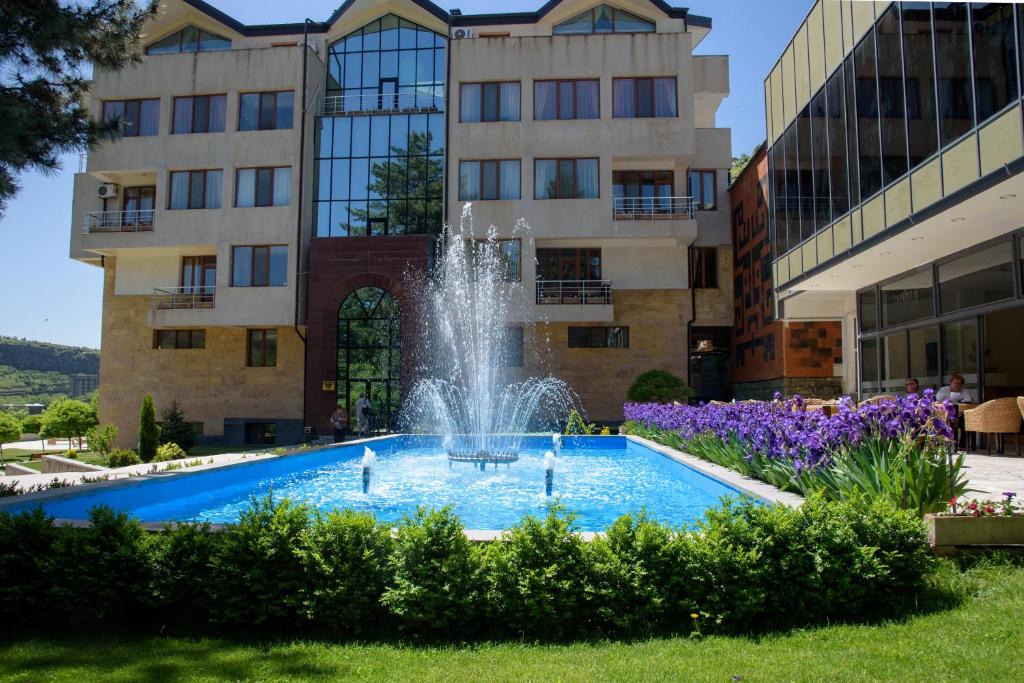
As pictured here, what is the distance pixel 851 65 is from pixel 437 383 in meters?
14.2

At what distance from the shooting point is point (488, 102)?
23.2 metres

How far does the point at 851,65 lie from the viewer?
13.4m

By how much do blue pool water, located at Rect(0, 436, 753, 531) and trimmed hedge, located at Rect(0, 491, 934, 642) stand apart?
6.39 ft

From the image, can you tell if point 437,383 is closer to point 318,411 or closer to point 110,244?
point 318,411

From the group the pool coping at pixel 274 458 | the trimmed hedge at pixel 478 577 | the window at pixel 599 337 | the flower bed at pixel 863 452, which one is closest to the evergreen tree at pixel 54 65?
the pool coping at pixel 274 458

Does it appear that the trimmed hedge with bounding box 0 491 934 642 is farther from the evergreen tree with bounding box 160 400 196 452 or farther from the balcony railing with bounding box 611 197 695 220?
the evergreen tree with bounding box 160 400 196 452

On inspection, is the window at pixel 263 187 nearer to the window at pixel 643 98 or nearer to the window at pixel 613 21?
the window at pixel 643 98

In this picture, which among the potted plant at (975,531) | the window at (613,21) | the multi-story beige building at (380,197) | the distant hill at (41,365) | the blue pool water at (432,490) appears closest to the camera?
the potted plant at (975,531)

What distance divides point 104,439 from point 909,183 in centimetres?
2444

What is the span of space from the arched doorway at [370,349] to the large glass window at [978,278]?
15326 mm

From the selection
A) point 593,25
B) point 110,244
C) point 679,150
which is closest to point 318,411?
point 110,244

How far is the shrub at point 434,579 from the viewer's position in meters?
4.02

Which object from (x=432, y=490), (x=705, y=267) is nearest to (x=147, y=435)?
(x=432, y=490)

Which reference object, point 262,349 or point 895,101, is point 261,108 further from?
point 895,101
